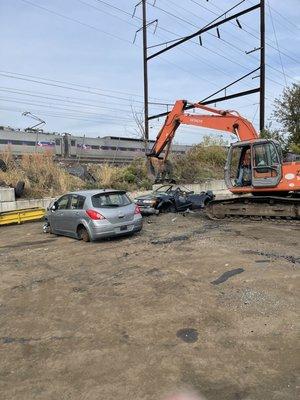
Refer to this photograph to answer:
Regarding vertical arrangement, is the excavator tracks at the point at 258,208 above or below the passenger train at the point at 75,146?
below

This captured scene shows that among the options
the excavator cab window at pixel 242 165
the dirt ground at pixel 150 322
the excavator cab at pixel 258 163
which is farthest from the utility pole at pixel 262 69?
the dirt ground at pixel 150 322

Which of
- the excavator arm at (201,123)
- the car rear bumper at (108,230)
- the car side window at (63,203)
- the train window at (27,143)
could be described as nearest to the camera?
the car rear bumper at (108,230)

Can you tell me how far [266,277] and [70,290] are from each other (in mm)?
3375

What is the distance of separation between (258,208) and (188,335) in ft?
36.3

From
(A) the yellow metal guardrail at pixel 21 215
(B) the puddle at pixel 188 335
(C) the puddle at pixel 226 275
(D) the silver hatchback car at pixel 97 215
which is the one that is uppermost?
(D) the silver hatchback car at pixel 97 215

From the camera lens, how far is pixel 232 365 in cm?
473

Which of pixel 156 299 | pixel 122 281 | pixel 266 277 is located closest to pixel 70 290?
pixel 122 281

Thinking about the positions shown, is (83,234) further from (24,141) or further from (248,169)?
(24,141)

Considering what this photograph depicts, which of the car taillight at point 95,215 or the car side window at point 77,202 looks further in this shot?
the car side window at point 77,202

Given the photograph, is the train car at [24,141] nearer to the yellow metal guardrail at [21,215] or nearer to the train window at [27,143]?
the train window at [27,143]

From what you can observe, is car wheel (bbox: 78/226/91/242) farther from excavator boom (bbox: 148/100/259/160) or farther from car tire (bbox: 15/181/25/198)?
car tire (bbox: 15/181/25/198)

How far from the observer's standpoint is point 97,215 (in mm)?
12430

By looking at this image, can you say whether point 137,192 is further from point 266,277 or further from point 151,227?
point 266,277

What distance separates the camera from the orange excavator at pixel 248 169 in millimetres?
15336
